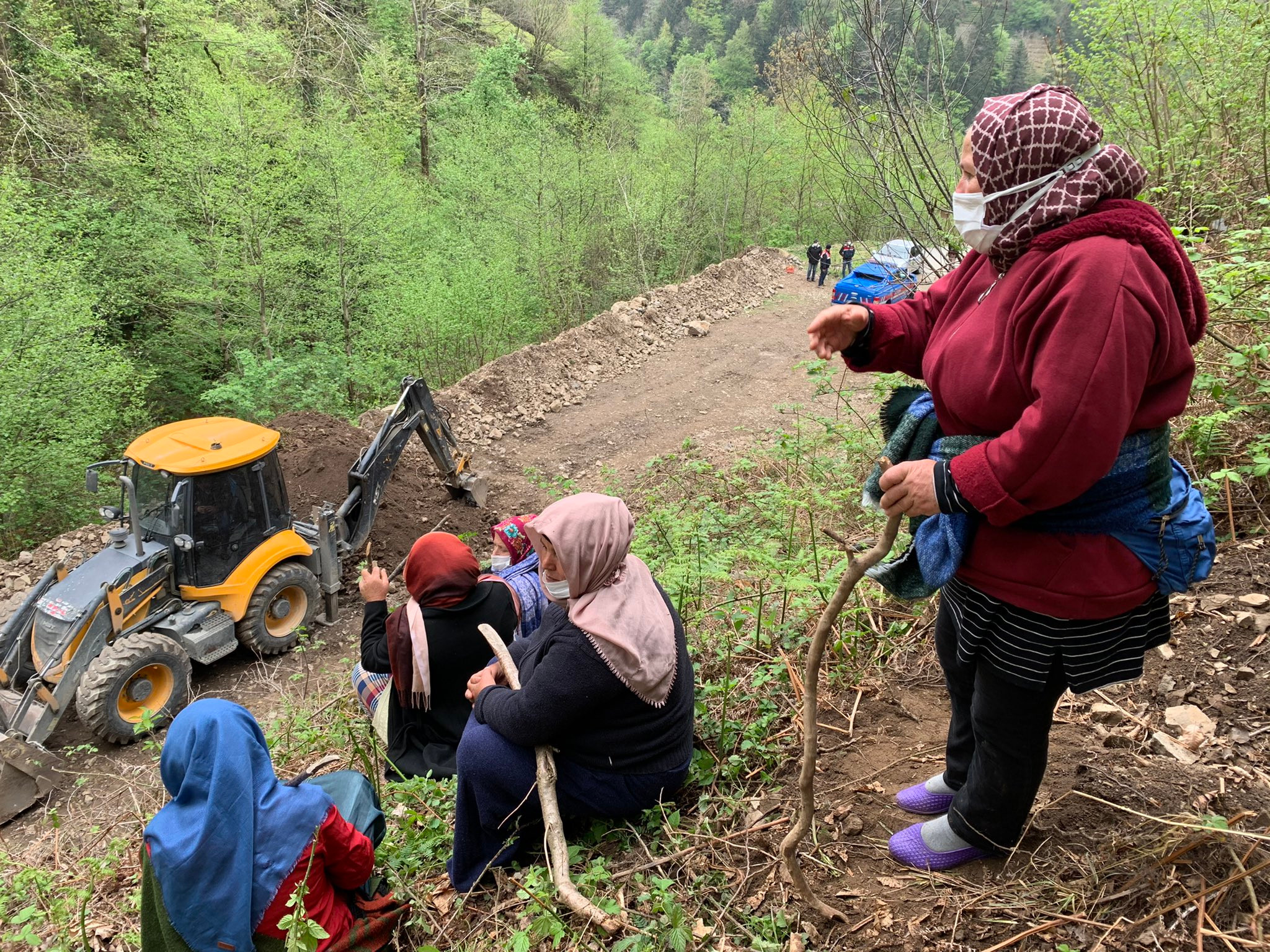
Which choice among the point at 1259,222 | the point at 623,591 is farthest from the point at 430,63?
the point at 623,591

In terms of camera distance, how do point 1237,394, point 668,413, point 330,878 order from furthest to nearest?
point 668,413 → point 1237,394 → point 330,878

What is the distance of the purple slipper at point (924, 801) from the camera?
83.6 inches

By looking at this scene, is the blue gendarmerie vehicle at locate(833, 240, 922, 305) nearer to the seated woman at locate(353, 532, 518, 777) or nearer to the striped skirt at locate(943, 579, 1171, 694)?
the striped skirt at locate(943, 579, 1171, 694)

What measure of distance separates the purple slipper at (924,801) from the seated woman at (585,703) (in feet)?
2.25

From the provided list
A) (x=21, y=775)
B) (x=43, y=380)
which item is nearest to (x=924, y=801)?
(x=21, y=775)

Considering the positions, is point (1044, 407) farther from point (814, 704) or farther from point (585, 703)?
point (585, 703)

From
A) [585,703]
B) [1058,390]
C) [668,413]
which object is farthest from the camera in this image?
[668,413]

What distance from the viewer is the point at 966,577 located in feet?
5.32

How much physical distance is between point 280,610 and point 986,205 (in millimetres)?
6604

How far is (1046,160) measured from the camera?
1409 mm

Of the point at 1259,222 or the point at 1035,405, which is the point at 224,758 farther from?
the point at 1259,222

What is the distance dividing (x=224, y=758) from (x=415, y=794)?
1.30 meters

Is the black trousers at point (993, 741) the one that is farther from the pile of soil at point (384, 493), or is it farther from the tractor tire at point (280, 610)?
the pile of soil at point (384, 493)

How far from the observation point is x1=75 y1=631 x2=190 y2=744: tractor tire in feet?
17.4
